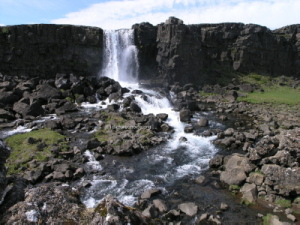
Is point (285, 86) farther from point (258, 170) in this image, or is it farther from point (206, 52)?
A: point (258, 170)

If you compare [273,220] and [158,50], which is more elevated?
[158,50]

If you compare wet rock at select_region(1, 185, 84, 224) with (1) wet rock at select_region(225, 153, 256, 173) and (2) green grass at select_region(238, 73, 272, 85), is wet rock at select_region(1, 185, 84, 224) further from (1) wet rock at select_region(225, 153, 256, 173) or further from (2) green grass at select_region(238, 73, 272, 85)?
(2) green grass at select_region(238, 73, 272, 85)

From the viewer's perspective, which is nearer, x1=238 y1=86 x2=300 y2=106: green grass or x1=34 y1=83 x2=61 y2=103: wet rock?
x1=34 y1=83 x2=61 y2=103: wet rock

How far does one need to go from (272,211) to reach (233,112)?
25671 mm

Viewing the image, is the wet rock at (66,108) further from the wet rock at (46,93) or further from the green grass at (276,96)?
the green grass at (276,96)

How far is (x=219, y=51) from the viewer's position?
64.1m

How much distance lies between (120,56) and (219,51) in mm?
26034

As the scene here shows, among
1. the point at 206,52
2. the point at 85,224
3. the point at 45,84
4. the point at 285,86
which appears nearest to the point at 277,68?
the point at 285,86

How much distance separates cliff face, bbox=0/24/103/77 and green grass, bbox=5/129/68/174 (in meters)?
A: 28.4

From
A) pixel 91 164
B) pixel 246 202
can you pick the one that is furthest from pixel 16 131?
pixel 246 202

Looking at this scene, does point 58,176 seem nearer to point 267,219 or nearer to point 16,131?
point 16,131

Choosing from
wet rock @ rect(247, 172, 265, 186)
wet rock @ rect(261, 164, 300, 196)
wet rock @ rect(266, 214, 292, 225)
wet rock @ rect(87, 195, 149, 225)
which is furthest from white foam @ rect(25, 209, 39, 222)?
wet rock @ rect(247, 172, 265, 186)

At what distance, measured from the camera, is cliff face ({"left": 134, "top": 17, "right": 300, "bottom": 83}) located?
52.6 m

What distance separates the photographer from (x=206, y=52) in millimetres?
63531
